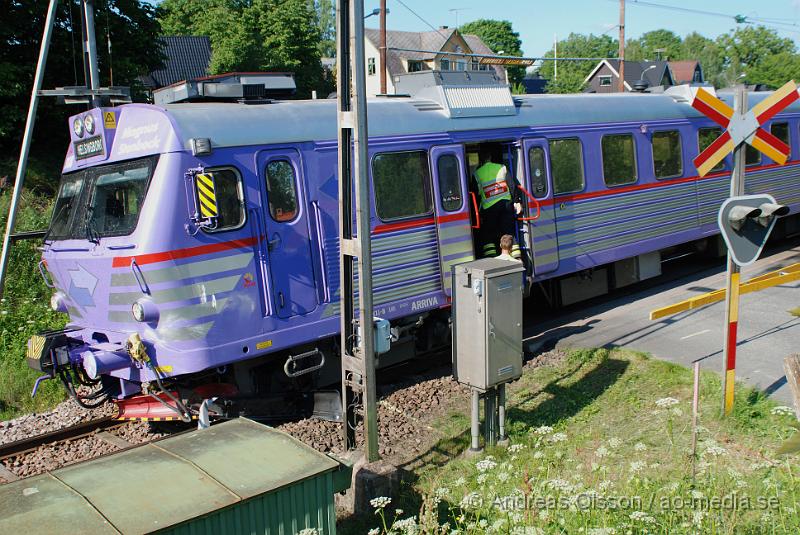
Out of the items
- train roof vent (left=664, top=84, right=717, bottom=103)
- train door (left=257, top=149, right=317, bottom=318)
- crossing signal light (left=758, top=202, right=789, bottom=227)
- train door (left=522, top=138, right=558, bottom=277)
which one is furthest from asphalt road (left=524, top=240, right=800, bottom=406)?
train door (left=257, top=149, right=317, bottom=318)

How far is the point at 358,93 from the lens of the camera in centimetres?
580

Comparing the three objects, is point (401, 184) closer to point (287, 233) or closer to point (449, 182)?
point (449, 182)

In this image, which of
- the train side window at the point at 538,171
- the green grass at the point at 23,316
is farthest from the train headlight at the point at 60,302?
the train side window at the point at 538,171

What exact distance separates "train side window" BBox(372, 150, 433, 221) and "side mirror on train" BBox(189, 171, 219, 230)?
1989mm

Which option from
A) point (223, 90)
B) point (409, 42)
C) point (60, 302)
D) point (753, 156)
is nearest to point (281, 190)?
point (223, 90)

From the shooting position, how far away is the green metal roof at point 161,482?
3.63 metres

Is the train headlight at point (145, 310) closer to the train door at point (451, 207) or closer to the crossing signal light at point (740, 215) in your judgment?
the train door at point (451, 207)

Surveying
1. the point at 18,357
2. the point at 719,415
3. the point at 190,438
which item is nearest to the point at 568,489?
the point at 190,438

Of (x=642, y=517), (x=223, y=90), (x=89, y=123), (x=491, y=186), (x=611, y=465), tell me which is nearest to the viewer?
(x=642, y=517)

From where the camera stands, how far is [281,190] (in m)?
7.41

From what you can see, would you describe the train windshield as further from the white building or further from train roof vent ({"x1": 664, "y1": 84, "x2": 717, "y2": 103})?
the white building

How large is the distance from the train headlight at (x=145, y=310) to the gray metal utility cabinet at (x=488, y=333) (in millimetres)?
2765

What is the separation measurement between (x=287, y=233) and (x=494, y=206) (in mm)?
3196

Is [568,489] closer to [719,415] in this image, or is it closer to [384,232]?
[719,415]
